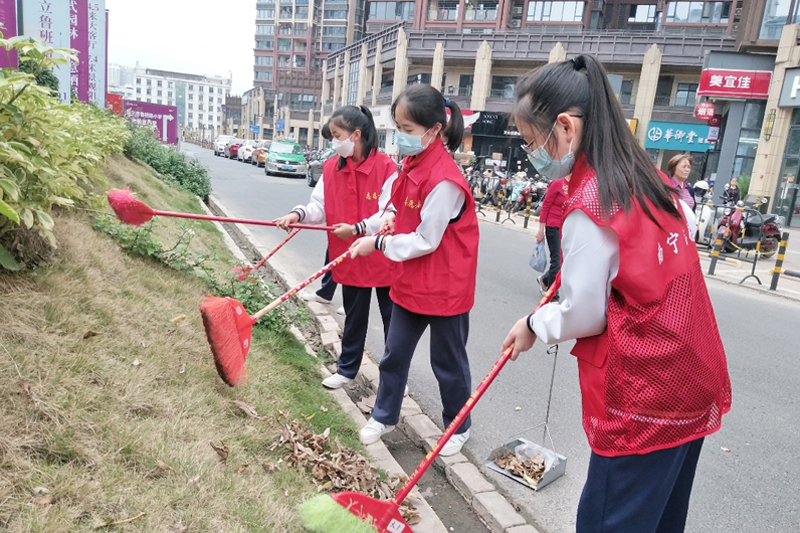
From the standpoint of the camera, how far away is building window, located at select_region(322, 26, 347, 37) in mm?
71750

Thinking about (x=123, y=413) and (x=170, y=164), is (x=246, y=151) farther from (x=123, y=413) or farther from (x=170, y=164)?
(x=123, y=413)

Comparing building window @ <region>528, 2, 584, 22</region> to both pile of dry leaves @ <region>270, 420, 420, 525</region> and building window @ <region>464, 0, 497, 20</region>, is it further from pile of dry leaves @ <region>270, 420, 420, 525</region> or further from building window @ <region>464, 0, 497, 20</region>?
pile of dry leaves @ <region>270, 420, 420, 525</region>

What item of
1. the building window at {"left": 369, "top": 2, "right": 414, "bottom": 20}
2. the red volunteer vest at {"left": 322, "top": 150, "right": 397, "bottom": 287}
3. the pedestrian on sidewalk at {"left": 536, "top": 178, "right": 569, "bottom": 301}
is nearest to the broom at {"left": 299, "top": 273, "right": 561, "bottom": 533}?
the red volunteer vest at {"left": 322, "top": 150, "right": 397, "bottom": 287}

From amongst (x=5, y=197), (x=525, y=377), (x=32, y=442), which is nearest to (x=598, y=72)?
(x=32, y=442)

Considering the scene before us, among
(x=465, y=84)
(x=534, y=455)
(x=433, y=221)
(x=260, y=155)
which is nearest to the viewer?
(x=433, y=221)

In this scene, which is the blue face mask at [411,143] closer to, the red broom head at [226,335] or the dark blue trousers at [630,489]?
the red broom head at [226,335]

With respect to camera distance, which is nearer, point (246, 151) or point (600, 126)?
point (600, 126)

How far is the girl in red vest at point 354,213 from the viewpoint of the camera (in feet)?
12.6

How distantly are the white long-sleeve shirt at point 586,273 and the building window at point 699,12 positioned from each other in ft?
142

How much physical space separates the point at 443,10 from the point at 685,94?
19029 mm

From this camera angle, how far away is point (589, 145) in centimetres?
172

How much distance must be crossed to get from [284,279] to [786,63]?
62.5 ft

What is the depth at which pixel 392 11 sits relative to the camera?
52344 mm

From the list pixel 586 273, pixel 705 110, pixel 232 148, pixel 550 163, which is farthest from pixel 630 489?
pixel 232 148
